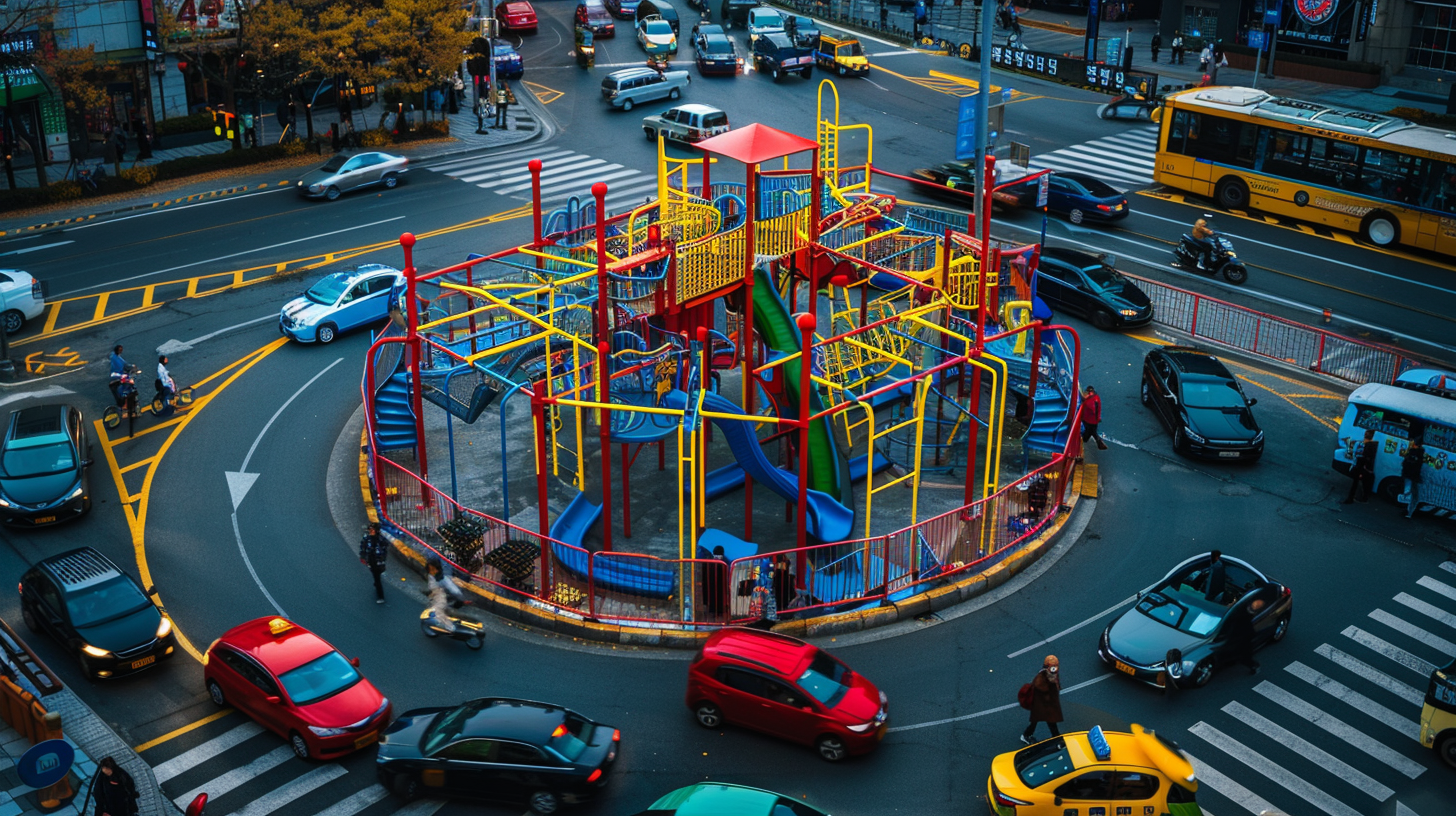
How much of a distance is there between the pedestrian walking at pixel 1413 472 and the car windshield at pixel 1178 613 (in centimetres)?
701

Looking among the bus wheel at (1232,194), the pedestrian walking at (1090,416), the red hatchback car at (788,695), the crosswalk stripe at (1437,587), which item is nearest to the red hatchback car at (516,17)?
the bus wheel at (1232,194)

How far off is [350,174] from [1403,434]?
3473 cm

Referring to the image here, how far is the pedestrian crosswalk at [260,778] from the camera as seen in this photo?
1873 cm

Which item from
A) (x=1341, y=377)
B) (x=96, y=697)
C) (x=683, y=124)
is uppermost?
(x=683, y=124)

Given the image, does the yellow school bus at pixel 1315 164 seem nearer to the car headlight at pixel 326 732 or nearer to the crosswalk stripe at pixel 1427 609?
the crosswalk stripe at pixel 1427 609

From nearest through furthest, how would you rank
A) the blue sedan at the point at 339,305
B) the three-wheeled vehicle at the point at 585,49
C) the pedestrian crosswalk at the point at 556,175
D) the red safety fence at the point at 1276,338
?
the red safety fence at the point at 1276,338 < the blue sedan at the point at 339,305 < the pedestrian crosswalk at the point at 556,175 < the three-wheeled vehicle at the point at 585,49

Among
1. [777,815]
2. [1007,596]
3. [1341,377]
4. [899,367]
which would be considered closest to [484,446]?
[899,367]

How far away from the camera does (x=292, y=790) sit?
62.6ft

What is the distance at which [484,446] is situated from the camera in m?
29.7

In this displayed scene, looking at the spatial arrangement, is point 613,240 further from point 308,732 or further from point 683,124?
point 683,124

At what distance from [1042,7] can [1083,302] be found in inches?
1883

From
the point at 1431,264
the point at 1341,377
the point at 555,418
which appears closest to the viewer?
the point at 555,418

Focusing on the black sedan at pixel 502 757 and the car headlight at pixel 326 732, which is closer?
the black sedan at pixel 502 757

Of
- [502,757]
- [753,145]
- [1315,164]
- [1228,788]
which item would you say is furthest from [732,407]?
[1315,164]
